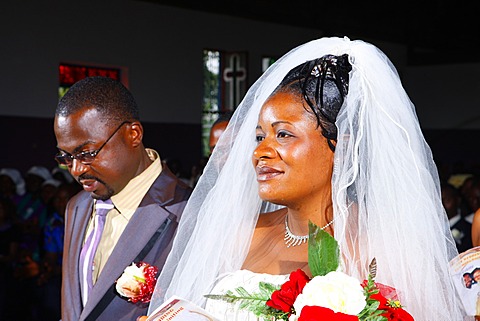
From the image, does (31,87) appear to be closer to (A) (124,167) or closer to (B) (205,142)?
(B) (205,142)

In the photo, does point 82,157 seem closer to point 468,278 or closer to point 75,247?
point 75,247

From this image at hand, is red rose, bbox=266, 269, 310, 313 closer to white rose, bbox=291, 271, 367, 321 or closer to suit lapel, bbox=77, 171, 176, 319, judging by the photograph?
white rose, bbox=291, 271, 367, 321

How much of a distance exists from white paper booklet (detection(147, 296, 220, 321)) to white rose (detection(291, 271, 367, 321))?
257 mm

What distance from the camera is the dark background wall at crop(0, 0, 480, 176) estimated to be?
458 inches

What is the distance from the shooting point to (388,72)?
86.7 inches

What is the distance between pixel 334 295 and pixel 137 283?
1.09 m

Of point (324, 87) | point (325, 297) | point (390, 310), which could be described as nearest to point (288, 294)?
point (325, 297)

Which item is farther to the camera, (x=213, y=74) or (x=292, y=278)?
(x=213, y=74)

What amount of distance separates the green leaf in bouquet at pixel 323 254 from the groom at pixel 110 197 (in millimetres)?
1118

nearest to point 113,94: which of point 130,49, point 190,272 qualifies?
point 190,272

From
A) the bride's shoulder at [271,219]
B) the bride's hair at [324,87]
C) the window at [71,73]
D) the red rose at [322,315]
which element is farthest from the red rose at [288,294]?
the window at [71,73]

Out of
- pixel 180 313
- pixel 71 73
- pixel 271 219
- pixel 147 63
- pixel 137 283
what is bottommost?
pixel 137 283

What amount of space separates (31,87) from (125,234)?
379 inches

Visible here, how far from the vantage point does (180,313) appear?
5.86 feet
